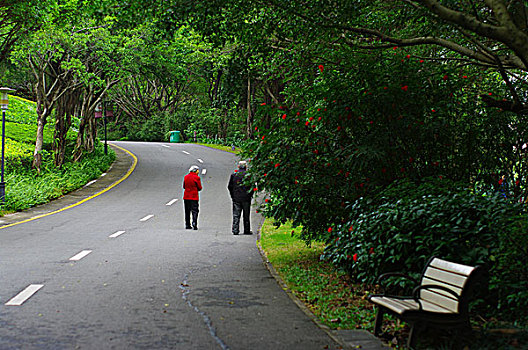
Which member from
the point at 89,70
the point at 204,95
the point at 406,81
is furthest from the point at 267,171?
the point at 204,95

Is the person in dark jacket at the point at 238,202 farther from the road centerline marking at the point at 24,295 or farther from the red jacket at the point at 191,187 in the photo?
the road centerline marking at the point at 24,295

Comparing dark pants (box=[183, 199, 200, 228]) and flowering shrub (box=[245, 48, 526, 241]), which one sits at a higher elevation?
flowering shrub (box=[245, 48, 526, 241])

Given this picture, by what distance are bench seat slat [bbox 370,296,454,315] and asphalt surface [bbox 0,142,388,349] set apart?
0.46m

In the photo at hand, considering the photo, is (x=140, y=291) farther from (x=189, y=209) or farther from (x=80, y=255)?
(x=189, y=209)

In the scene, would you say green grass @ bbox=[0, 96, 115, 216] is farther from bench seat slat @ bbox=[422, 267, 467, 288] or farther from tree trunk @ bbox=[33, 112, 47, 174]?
bench seat slat @ bbox=[422, 267, 467, 288]

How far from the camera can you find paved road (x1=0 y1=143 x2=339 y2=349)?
6.26 m

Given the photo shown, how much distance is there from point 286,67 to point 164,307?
5844mm

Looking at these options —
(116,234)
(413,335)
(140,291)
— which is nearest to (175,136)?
(116,234)

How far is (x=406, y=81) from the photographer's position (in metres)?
10.0

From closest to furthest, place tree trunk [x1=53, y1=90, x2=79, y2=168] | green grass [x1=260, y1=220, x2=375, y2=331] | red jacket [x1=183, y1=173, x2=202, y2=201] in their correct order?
green grass [x1=260, y1=220, x2=375, y2=331], red jacket [x1=183, y1=173, x2=202, y2=201], tree trunk [x1=53, y1=90, x2=79, y2=168]

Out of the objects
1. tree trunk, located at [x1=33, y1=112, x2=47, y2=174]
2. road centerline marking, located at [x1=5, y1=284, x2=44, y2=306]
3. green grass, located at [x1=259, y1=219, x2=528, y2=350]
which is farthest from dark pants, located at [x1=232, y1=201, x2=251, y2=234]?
tree trunk, located at [x1=33, y1=112, x2=47, y2=174]

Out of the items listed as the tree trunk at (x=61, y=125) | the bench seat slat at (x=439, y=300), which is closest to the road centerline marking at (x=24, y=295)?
the bench seat slat at (x=439, y=300)

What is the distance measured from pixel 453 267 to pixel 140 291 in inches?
180

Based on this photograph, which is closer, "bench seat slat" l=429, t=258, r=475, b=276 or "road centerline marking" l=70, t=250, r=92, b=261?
"bench seat slat" l=429, t=258, r=475, b=276
